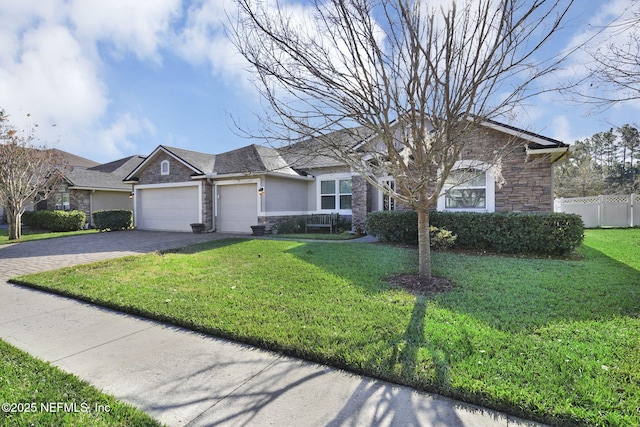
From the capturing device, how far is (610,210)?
1691 centimetres

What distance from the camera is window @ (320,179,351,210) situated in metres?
15.7

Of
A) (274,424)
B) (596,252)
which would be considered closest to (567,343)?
(274,424)

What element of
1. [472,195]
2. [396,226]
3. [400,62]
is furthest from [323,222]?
[400,62]

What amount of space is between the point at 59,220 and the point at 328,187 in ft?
52.0

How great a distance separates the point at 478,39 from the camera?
4.53 meters

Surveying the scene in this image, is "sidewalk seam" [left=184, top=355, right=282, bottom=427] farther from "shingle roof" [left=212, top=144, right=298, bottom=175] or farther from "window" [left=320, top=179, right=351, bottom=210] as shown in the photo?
"window" [left=320, top=179, right=351, bottom=210]

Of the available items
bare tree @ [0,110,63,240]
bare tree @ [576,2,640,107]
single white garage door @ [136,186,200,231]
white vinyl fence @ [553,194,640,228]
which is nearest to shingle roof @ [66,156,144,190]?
single white garage door @ [136,186,200,231]

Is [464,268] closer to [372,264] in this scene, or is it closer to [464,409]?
[372,264]

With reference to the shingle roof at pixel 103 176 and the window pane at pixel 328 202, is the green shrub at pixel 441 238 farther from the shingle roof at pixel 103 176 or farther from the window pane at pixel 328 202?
the shingle roof at pixel 103 176

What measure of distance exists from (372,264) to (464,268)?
2050mm

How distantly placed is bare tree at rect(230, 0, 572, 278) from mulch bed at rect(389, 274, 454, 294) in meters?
1.66

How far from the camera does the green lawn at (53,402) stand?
2395 millimetres

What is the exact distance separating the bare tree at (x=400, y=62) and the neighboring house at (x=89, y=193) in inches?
715

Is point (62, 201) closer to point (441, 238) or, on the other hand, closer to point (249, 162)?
point (249, 162)
